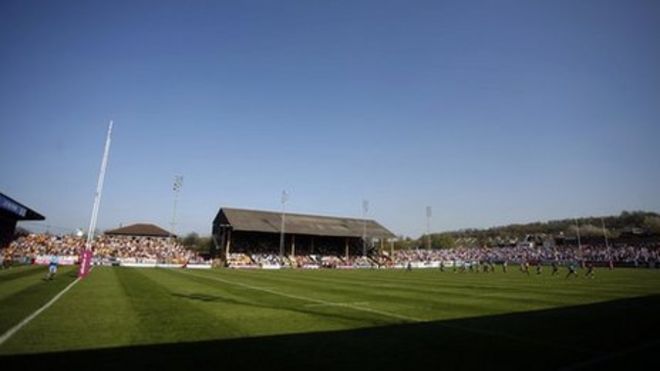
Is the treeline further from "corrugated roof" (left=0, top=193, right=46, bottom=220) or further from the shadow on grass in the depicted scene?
the shadow on grass

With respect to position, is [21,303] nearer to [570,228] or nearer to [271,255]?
[271,255]

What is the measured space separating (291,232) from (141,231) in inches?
2367

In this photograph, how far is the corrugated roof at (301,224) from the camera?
231ft

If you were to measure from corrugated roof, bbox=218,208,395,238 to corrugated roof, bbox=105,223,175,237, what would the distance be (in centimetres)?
4454

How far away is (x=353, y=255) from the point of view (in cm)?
8325

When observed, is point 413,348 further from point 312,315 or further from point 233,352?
point 312,315

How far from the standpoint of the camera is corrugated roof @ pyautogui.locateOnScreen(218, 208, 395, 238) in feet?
231

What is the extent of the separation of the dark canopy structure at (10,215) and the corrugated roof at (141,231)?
173 feet

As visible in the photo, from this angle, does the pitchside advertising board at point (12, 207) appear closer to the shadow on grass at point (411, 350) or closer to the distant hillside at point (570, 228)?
the shadow on grass at point (411, 350)

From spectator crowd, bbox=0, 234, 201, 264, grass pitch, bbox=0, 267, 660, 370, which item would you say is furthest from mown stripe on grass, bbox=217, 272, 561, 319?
spectator crowd, bbox=0, 234, 201, 264

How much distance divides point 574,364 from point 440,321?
5.07 meters

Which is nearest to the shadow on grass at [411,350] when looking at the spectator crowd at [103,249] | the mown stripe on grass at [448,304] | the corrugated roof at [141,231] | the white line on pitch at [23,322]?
the white line on pitch at [23,322]

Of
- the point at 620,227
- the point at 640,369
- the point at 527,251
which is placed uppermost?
the point at 620,227

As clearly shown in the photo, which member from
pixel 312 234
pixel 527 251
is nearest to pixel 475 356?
pixel 312 234
